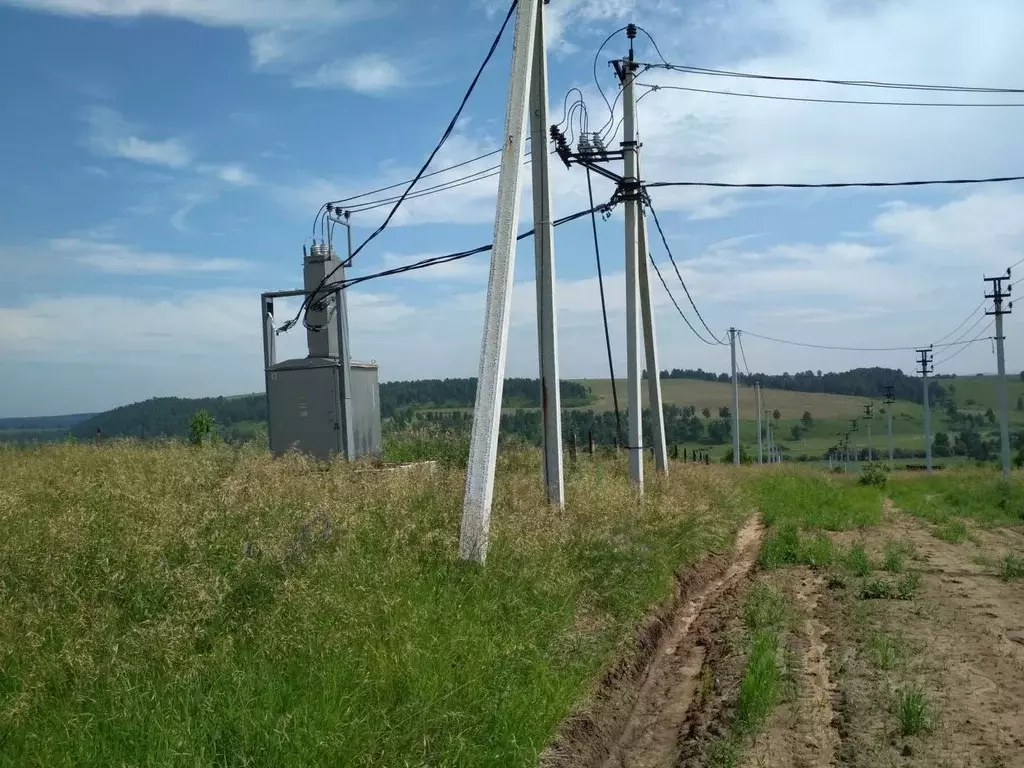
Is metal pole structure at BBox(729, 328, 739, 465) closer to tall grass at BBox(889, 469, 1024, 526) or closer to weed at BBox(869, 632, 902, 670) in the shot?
tall grass at BBox(889, 469, 1024, 526)

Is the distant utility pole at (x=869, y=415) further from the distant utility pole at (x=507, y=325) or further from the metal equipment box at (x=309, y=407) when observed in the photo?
the distant utility pole at (x=507, y=325)

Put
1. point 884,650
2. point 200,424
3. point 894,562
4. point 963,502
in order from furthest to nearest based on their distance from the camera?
1. point 963,502
2. point 200,424
3. point 894,562
4. point 884,650

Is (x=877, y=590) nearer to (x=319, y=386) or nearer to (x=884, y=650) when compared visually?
(x=884, y=650)

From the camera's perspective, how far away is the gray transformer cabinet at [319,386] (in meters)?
16.4

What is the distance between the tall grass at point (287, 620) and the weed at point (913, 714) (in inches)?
80.7

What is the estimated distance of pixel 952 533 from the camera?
16.0m

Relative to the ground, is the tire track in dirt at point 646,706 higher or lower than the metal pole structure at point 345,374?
lower

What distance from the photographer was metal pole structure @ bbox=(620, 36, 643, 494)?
14.8m

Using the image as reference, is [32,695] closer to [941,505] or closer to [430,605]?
[430,605]

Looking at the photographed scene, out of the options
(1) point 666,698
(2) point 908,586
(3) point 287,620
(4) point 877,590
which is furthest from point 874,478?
(3) point 287,620

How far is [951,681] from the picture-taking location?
658 cm

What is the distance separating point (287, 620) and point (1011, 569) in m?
9.76

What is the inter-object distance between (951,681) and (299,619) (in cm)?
471

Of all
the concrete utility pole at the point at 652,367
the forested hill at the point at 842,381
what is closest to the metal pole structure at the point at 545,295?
the concrete utility pole at the point at 652,367
